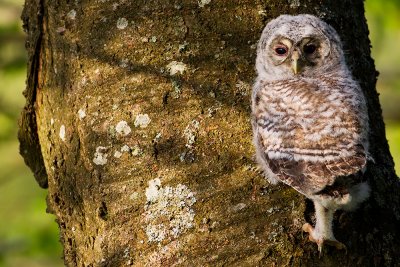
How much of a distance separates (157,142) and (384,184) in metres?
0.99

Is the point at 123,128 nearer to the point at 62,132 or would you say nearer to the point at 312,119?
the point at 62,132

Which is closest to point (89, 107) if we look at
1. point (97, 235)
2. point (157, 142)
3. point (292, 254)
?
point (157, 142)

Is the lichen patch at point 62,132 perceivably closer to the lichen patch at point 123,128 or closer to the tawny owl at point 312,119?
the lichen patch at point 123,128

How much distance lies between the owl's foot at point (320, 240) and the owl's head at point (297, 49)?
737 millimetres

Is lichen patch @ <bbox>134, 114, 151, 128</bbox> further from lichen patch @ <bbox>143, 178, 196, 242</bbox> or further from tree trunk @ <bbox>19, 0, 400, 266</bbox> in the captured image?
lichen patch @ <bbox>143, 178, 196, 242</bbox>

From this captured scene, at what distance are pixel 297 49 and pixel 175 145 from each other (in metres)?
0.89

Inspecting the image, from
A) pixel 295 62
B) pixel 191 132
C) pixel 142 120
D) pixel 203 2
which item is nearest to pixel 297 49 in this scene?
pixel 295 62

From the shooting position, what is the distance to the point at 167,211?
287 centimetres

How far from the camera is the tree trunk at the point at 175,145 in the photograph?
284cm

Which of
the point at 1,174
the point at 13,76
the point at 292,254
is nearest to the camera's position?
the point at 292,254

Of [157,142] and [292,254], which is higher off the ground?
[157,142]

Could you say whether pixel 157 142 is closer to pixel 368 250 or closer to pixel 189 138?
pixel 189 138

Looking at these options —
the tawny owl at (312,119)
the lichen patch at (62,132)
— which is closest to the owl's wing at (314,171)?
the tawny owl at (312,119)

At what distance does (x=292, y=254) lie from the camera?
280cm
